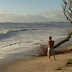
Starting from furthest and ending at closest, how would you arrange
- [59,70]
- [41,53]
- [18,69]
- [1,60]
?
[41,53], [1,60], [18,69], [59,70]

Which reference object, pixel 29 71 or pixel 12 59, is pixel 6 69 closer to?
pixel 29 71

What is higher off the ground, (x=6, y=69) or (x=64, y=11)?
(x=64, y=11)

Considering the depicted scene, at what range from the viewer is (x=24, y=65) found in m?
14.5

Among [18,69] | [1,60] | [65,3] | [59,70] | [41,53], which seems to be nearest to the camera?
[59,70]

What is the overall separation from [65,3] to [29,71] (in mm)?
5080

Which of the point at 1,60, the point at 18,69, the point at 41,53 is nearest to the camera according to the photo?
the point at 18,69

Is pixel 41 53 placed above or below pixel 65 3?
below

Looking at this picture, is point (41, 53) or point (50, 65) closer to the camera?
point (50, 65)

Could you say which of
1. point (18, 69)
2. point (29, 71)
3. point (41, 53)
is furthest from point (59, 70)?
point (41, 53)

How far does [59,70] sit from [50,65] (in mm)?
1830

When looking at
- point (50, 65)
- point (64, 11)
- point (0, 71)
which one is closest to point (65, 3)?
point (64, 11)

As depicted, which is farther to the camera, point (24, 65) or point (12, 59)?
point (12, 59)

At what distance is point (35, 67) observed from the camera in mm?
13539

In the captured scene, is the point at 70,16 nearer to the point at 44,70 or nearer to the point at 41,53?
the point at 44,70
